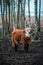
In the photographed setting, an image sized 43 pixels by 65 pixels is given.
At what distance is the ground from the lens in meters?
1.99

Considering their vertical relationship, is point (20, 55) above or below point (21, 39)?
below

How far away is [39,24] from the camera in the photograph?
279 cm

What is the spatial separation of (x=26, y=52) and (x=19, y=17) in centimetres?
70

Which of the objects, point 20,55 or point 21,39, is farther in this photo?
point 21,39

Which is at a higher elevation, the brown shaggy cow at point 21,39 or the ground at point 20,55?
the brown shaggy cow at point 21,39

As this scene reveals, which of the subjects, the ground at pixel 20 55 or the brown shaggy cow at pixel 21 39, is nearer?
the ground at pixel 20 55

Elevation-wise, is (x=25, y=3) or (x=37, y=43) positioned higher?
(x=25, y=3)

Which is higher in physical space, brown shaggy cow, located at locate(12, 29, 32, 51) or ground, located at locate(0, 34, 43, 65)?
brown shaggy cow, located at locate(12, 29, 32, 51)

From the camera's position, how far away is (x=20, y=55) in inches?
84.0

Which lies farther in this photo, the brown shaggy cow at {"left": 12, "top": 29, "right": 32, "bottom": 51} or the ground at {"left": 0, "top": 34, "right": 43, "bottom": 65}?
the brown shaggy cow at {"left": 12, "top": 29, "right": 32, "bottom": 51}

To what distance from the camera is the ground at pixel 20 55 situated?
6.52ft

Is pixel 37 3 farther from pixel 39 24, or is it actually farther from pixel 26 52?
pixel 26 52

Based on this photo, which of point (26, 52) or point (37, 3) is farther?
point (37, 3)

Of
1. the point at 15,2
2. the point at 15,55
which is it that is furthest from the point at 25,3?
the point at 15,55
